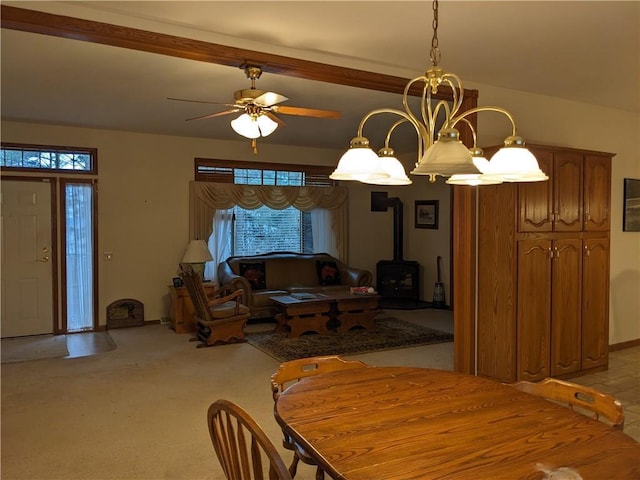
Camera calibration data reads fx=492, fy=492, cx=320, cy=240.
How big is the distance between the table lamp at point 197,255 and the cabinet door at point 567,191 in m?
4.23

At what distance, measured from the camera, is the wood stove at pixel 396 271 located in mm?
8122

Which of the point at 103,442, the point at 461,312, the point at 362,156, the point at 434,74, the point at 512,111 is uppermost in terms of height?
the point at 512,111

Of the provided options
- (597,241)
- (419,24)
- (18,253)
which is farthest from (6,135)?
(597,241)

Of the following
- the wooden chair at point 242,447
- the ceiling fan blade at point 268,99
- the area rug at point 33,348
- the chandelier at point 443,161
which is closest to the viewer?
the wooden chair at point 242,447

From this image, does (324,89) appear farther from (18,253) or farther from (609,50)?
(18,253)

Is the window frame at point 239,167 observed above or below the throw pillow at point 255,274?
above

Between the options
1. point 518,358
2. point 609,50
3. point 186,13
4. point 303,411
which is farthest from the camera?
point 518,358

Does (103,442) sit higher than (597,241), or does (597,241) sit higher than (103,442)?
(597,241)

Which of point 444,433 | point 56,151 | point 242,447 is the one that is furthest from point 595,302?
point 56,151

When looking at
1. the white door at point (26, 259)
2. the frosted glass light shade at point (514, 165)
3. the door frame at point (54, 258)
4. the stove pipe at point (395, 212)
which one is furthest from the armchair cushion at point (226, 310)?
the frosted glass light shade at point (514, 165)

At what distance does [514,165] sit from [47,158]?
239 inches

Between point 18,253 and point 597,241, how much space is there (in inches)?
253

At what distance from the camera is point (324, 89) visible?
4.54 metres

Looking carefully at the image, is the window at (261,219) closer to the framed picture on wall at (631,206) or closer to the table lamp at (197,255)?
the table lamp at (197,255)
